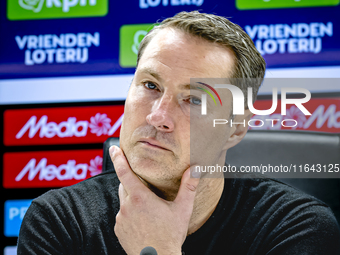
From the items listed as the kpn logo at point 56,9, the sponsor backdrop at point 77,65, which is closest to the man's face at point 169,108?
the sponsor backdrop at point 77,65

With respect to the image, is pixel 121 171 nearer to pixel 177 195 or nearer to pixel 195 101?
pixel 177 195

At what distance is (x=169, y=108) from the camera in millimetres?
913

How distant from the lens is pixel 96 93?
1.98 m

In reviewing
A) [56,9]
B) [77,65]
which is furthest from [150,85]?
[56,9]

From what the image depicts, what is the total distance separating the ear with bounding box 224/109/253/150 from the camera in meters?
1.10

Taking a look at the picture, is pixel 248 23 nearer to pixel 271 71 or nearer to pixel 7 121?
pixel 271 71

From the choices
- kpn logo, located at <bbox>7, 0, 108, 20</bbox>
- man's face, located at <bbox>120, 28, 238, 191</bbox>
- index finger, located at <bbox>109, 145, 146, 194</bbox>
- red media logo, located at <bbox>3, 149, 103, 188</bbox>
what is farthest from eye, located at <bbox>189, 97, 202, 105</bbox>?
kpn logo, located at <bbox>7, 0, 108, 20</bbox>

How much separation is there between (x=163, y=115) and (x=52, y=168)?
1.34 m

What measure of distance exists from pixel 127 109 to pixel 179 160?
0.24 m

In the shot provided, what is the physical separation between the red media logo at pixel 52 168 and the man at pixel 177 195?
2.87 feet

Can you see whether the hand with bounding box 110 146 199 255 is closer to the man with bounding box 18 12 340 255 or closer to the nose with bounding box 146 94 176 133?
the man with bounding box 18 12 340 255

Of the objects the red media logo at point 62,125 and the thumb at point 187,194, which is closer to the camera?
the thumb at point 187,194

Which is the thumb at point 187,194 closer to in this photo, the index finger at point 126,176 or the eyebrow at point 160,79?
the index finger at point 126,176

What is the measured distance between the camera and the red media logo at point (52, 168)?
6.40ft
